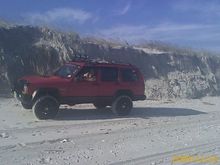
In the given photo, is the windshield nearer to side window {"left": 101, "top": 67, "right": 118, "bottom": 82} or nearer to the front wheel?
side window {"left": 101, "top": 67, "right": 118, "bottom": 82}

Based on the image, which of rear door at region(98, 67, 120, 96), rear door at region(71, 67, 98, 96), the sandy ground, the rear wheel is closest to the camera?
the sandy ground

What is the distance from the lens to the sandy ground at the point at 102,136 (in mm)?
Answer: 10164

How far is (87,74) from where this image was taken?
16125mm

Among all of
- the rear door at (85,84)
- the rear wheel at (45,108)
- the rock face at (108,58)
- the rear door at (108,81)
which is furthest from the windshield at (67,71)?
the rock face at (108,58)

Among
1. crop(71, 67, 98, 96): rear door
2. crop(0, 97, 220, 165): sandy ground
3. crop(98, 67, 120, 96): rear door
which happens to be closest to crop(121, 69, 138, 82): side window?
crop(98, 67, 120, 96): rear door

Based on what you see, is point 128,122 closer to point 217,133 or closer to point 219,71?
point 217,133

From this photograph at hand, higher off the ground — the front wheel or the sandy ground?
the front wheel

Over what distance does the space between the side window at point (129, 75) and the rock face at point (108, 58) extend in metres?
5.76

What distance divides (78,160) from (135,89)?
782 centimetres

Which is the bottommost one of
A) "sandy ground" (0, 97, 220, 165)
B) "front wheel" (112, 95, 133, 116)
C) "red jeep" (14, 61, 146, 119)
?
"sandy ground" (0, 97, 220, 165)

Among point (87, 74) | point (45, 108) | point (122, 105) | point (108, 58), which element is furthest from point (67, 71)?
point (108, 58)

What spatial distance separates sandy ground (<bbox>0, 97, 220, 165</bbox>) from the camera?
10.2m

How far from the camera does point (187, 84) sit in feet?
91.5

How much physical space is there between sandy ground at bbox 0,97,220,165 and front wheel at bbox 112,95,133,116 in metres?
0.36
